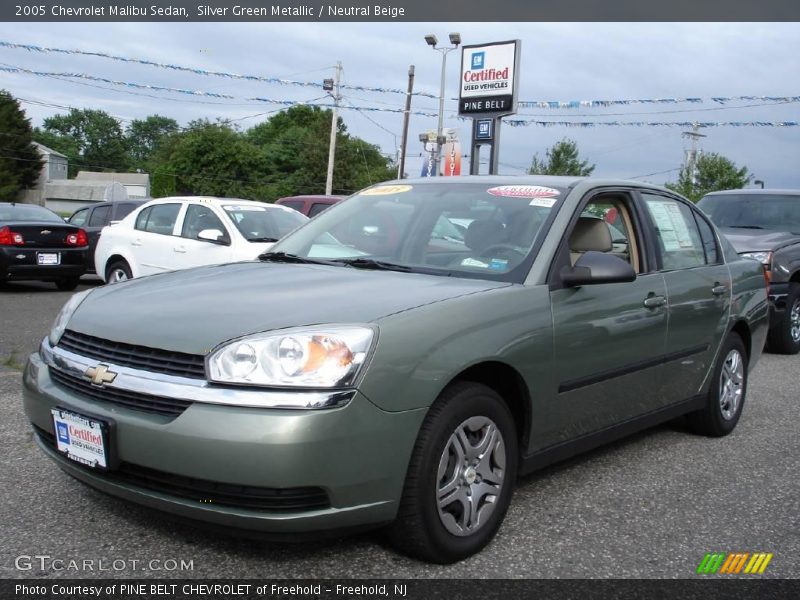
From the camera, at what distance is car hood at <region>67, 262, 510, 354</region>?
2836mm

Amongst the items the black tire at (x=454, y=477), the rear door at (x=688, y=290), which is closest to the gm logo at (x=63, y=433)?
the black tire at (x=454, y=477)

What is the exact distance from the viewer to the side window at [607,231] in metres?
4.13

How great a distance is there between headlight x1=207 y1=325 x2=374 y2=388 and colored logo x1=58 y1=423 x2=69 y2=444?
0.69 m

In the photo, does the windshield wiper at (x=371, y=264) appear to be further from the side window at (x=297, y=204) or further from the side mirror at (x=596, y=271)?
the side window at (x=297, y=204)

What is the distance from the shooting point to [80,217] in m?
15.5

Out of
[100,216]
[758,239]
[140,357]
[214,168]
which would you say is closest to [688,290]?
[140,357]

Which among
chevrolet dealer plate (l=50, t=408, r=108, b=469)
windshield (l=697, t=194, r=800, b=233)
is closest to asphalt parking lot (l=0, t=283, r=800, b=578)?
chevrolet dealer plate (l=50, t=408, r=108, b=469)

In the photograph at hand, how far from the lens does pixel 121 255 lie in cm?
1102

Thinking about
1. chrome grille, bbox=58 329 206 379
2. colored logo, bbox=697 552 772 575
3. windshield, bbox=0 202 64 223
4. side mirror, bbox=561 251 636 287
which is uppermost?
side mirror, bbox=561 251 636 287

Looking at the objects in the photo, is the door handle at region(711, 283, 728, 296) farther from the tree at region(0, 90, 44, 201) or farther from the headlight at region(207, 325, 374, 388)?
the tree at region(0, 90, 44, 201)

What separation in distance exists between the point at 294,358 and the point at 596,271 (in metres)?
1.52

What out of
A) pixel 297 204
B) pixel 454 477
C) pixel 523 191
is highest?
pixel 523 191

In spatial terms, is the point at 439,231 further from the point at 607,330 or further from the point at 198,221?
the point at 198,221

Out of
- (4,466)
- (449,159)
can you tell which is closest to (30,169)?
(449,159)
